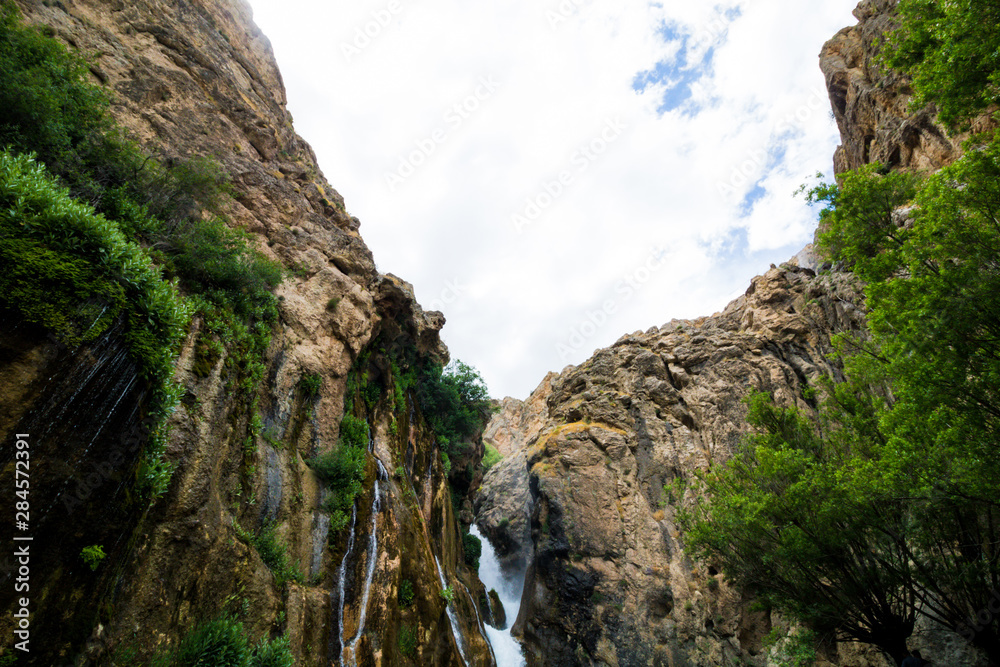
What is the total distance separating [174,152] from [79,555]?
12893 millimetres

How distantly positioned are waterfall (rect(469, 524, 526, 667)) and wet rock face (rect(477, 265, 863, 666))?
96 cm

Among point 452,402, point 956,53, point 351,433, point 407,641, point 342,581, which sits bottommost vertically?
point 407,641

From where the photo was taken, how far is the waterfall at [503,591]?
22641 mm

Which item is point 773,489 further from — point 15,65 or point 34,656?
point 15,65

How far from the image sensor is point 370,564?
1370 cm

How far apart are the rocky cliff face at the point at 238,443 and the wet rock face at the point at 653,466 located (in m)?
5.69

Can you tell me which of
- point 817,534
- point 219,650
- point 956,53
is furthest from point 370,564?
point 956,53

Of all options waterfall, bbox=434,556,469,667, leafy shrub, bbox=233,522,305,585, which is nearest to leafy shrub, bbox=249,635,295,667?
leafy shrub, bbox=233,522,305,585

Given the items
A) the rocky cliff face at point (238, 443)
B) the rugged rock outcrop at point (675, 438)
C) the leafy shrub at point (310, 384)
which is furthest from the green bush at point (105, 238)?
the rugged rock outcrop at point (675, 438)

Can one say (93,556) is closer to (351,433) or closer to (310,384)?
(310,384)

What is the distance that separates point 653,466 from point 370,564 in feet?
60.0

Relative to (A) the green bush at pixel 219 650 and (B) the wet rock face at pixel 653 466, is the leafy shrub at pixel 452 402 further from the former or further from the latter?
(A) the green bush at pixel 219 650

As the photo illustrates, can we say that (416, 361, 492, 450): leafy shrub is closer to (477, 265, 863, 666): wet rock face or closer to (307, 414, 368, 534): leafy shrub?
(477, 265, 863, 666): wet rock face

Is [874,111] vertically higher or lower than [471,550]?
higher
